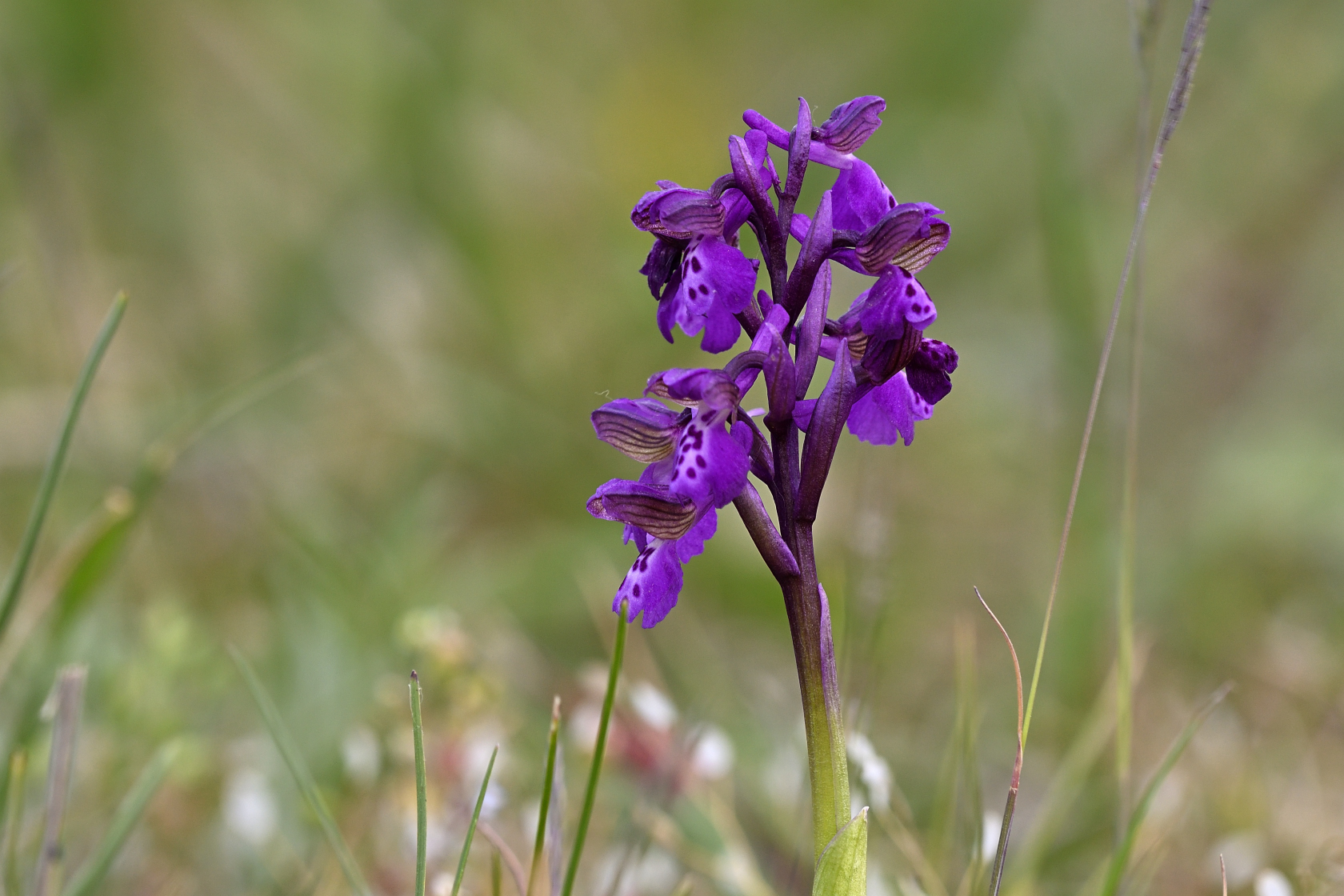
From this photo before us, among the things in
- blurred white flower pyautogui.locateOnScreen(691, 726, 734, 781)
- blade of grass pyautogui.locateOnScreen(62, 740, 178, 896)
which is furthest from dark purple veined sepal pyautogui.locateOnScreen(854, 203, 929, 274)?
blade of grass pyautogui.locateOnScreen(62, 740, 178, 896)

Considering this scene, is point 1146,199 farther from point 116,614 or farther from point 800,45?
point 800,45

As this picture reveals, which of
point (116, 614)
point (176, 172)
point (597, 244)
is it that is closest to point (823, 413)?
point (116, 614)

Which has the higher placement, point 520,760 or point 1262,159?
point 1262,159

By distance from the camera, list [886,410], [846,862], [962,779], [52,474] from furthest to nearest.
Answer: [962,779]
[52,474]
[886,410]
[846,862]

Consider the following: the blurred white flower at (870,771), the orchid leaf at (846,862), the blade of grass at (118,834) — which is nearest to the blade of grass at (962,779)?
the blurred white flower at (870,771)

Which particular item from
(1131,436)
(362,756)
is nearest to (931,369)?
(1131,436)

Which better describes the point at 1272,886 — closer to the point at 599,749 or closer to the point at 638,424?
the point at 599,749

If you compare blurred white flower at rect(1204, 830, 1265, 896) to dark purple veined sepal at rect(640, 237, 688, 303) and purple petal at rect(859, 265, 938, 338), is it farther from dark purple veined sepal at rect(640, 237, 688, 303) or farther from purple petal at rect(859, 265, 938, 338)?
dark purple veined sepal at rect(640, 237, 688, 303)
